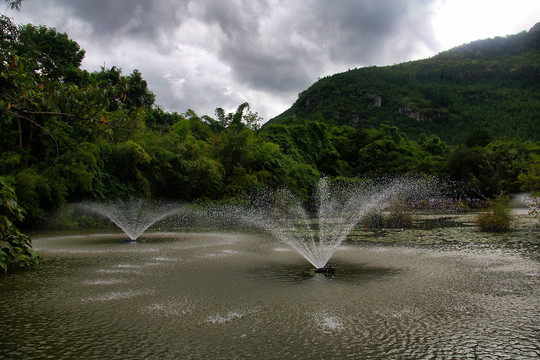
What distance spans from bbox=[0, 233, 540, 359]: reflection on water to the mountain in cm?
8296

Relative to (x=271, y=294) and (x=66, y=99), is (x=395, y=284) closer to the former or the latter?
(x=271, y=294)

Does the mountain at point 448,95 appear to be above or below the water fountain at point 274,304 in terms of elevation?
above

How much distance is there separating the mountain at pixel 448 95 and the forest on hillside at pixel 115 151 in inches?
1588

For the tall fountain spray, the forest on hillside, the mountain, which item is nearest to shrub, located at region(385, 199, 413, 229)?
the tall fountain spray

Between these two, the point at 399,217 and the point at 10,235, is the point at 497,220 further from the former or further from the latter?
the point at 10,235

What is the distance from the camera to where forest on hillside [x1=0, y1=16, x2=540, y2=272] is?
18.9ft

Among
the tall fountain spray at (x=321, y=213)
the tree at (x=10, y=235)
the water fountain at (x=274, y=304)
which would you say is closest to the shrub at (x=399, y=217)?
the tall fountain spray at (x=321, y=213)

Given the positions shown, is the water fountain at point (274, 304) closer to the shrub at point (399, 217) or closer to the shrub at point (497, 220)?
the shrub at point (497, 220)

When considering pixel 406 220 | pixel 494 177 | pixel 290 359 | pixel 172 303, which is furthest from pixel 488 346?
pixel 494 177

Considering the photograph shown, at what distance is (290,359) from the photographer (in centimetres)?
423

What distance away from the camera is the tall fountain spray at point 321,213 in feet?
44.8

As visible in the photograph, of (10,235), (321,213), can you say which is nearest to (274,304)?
(10,235)

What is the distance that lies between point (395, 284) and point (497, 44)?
561 feet

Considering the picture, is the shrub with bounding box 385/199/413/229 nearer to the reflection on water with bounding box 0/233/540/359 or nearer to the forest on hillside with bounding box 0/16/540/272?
the forest on hillside with bounding box 0/16/540/272
